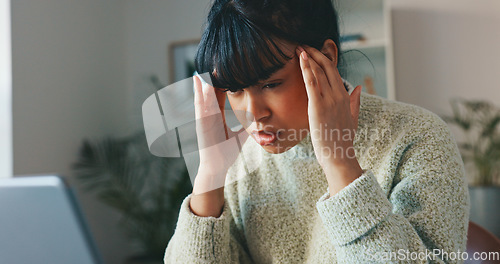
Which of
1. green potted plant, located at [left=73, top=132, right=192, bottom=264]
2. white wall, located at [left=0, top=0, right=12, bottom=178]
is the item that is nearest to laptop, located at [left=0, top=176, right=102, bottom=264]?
white wall, located at [left=0, top=0, right=12, bottom=178]

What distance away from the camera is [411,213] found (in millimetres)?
635

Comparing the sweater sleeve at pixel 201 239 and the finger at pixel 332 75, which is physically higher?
Result: the finger at pixel 332 75

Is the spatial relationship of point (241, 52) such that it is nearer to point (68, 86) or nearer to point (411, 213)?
point (411, 213)

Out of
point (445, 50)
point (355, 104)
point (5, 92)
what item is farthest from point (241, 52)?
point (445, 50)

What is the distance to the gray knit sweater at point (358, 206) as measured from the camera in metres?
0.59

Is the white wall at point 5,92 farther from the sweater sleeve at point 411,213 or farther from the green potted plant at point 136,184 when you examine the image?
the sweater sleeve at point 411,213

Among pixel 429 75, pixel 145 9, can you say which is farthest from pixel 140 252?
pixel 429 75

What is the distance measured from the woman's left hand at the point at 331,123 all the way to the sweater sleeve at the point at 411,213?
0.02 meters

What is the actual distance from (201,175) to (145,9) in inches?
77.3

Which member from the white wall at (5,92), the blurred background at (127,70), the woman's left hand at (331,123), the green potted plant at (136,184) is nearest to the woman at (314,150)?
the woman's left hand at (331,123)

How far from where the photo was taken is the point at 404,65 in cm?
226

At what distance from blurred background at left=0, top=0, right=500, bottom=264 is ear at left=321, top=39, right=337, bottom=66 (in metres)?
1.06

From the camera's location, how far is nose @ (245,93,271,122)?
642 millimetres

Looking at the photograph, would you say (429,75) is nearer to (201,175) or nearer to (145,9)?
(145,9)
